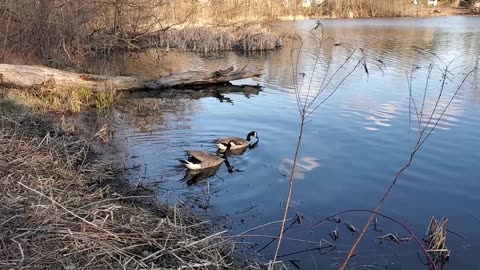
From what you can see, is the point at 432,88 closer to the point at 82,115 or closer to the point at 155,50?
the point at 82,115

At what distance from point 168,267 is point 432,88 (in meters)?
12.5

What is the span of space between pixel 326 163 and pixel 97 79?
7998mm

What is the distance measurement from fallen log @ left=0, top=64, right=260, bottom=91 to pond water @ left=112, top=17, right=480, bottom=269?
58 centimetres

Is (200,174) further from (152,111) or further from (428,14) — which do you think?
(428,14)

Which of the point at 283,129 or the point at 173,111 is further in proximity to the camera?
the point at 173,111

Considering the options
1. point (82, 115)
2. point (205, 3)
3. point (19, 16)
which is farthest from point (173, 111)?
point (205, 3)

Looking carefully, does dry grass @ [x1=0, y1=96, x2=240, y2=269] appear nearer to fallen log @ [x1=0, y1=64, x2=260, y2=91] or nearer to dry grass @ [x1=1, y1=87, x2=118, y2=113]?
dry grass @ [x1=1, y1=87, x2=118, y2=113]

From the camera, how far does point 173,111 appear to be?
41.1 ft

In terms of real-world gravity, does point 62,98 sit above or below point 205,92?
above

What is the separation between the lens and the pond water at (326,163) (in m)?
5.73

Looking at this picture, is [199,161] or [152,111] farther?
[152,111]

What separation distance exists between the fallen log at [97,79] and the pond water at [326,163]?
1.91 ft

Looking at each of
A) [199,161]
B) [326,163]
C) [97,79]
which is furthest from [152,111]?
[326,163]

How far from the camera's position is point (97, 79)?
13922 mm
